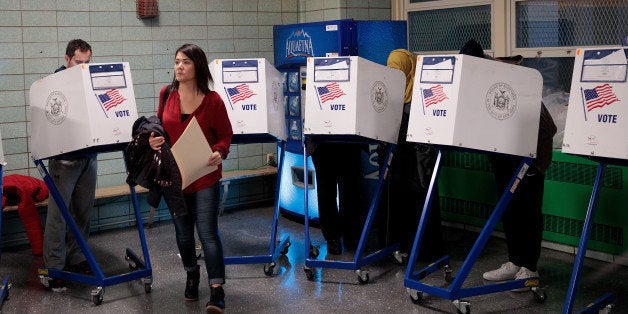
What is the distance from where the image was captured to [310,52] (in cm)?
652

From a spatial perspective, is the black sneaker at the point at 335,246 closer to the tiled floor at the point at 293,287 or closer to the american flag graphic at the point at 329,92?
the tiled floor at the point at 293,287

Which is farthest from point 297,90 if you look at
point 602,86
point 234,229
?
point 602,86

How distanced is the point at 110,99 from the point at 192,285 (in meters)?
1.21

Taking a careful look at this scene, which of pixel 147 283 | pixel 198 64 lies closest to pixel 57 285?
pixel 147 283

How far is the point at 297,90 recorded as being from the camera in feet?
21.5

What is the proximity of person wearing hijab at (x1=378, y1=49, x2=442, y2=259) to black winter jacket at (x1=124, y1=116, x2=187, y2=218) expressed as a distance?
1.63 meters

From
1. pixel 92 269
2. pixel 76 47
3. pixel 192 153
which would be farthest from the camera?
pixel 76 47

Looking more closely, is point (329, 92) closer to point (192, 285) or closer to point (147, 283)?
point (192, 285)

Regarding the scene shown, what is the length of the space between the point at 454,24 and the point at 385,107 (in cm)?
197

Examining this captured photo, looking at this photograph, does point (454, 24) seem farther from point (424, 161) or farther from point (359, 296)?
point (359, 296)

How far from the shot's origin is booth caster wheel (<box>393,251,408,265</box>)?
5.62m

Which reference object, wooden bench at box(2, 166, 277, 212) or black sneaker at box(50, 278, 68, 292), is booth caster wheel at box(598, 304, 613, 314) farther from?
wooden bench at box(2, 166, 277, 212)

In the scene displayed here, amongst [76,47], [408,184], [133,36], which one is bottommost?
[408,184]

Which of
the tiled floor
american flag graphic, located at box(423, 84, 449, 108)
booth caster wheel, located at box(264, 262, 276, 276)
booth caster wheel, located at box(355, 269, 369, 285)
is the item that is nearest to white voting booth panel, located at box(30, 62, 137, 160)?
the tiled floor
